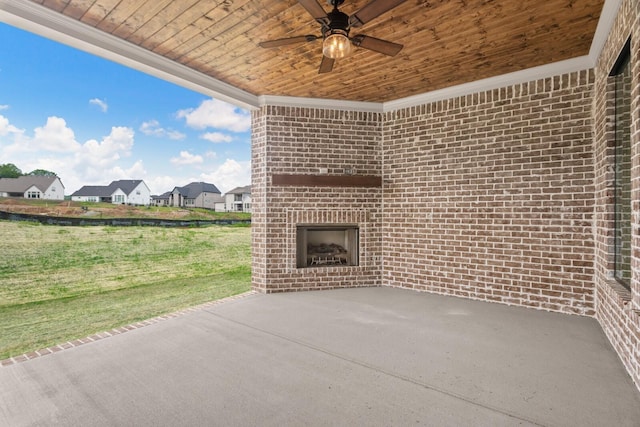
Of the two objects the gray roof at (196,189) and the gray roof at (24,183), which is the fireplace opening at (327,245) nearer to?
the gray roof at (196,189)

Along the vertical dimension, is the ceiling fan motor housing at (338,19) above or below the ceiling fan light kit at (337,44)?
above

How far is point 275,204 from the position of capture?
15.5ft

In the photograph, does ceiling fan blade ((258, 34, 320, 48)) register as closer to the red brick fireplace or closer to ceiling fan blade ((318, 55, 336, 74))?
ceiling fan blade ((318, 55, 336, 74))

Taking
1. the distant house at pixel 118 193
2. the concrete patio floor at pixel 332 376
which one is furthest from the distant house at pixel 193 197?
the concrete patio floor at pixel 332 376

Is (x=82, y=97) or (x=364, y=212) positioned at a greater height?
(x=82, y=97)

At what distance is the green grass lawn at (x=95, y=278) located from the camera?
3551 millimetres

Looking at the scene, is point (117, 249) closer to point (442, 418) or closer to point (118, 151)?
point (118, 151)

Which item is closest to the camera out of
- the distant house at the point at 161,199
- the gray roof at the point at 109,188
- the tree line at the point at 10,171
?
the tree line at the point at 10,171

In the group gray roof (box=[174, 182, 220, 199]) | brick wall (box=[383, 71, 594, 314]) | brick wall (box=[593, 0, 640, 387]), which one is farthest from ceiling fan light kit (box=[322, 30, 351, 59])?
gray roof (box=[174, 182, 220, 199])

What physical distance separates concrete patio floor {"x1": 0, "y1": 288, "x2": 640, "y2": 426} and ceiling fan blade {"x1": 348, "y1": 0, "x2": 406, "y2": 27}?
2.49m

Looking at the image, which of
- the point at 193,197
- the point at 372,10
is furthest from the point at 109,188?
the point at 372,10

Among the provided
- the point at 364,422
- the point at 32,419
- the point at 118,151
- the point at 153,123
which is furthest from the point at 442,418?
the point at 153,123

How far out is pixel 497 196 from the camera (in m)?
4.09

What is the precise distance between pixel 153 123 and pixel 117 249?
8.09ft
